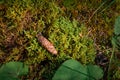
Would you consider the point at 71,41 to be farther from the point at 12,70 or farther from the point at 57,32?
the point at 12,70

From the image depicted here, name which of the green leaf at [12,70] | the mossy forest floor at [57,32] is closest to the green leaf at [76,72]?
the mossy forest floor at [57,32]

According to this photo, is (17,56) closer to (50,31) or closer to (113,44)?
(50,31)

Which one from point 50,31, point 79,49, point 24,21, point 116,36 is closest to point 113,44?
point 116,36

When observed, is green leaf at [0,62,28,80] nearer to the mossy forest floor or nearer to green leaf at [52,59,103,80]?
the mossy forest floor

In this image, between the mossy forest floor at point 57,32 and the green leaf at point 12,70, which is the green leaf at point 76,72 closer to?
the mossy forest floor at point 57,32

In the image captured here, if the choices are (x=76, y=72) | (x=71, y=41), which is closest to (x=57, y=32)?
(x=71, y=41)

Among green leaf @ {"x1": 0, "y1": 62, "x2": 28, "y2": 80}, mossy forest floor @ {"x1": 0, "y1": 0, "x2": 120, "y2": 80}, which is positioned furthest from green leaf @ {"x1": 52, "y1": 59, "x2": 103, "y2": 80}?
green leaf @ {"x1": 0, "y1": 62, "x2": 28, "y2": 80}
